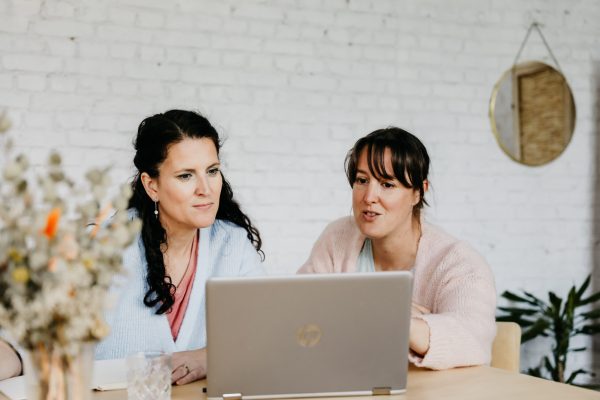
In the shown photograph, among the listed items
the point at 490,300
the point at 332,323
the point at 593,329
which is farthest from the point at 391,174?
the point at 593,329

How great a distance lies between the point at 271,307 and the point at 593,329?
9.90ft

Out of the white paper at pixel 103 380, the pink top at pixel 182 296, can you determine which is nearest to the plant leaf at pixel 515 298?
the pink top at pixel 182 296

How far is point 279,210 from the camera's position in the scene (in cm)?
369

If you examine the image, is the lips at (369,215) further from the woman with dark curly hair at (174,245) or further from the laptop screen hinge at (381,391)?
the laptop screen hinge at (381,391)

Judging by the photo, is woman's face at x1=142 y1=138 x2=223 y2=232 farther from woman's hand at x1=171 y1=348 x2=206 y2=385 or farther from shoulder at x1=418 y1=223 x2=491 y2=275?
shoulder at x1=418 y1=223 x2=491 y2=275

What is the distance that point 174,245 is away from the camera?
227 centimetres

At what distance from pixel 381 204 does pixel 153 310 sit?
0.75 meters

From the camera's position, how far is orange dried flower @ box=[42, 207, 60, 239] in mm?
1030

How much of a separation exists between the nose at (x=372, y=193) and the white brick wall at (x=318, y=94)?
4.36 feet

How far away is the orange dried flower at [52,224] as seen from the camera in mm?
1030

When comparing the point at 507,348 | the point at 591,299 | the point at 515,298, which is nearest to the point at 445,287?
the point at 507,348

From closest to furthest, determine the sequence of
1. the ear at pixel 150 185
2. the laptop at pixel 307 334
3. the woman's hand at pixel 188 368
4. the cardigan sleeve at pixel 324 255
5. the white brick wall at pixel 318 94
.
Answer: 1. the laptop at pixel 307 334
2. the woman's hand at pixel 188 368
3. the ear at pixel 150 185
4. the cardigan sleeve at pixel 324 255
5. the white brick wall at pixel 318 94

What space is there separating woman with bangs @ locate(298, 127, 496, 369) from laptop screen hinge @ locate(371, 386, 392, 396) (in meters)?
0.42

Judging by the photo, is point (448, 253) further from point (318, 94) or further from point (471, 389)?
point (318, 94)
